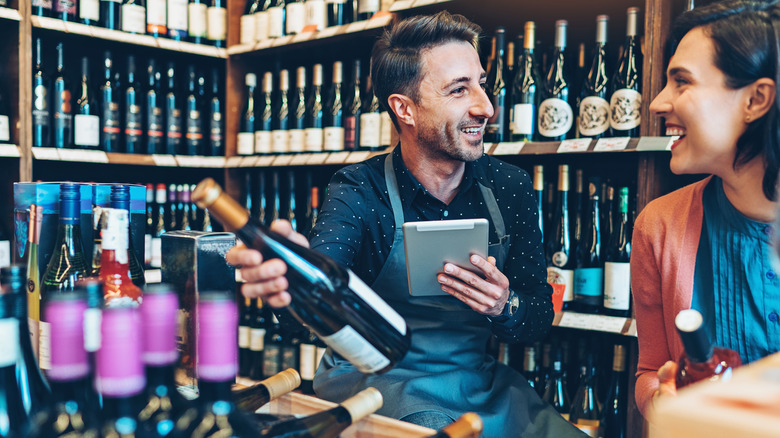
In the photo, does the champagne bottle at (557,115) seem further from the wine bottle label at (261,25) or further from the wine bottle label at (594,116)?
the wine bottle label at (261,25)

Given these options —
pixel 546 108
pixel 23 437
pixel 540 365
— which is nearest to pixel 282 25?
pixel 546 108

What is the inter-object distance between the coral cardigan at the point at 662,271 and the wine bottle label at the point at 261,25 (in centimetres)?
189

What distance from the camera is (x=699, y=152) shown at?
1.19 metres

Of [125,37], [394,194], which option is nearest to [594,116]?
[394,194]

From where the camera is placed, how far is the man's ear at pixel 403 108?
69.7 inches

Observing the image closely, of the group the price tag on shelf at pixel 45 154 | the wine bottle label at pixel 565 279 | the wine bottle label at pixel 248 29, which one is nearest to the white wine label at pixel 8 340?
the wine bottle label at pixel 565 279

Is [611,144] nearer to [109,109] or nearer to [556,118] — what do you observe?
[556,118]

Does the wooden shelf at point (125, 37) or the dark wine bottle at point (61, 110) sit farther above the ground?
the wooden shelf at point (125, 37)

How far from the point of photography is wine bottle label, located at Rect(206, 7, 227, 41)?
2770mm

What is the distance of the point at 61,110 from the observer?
2.42 meters

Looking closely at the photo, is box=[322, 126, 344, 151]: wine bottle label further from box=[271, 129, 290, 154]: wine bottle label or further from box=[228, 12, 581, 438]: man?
box=[228, 12, 581, 438]: man

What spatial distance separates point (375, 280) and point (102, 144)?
5.19 feet

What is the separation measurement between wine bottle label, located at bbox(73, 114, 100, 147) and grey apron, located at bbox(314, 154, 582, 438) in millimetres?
1383

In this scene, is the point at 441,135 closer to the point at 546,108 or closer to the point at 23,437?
the point at 546,108
